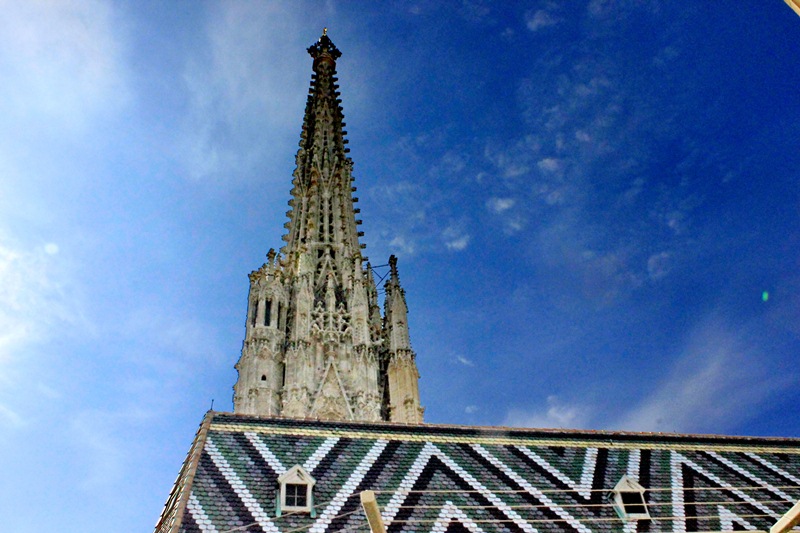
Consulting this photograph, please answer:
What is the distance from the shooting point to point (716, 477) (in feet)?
53.4

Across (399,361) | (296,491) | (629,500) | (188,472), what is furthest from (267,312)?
(629,500)

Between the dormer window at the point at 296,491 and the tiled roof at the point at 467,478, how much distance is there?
0.16m

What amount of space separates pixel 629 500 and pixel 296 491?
6411 millimetres

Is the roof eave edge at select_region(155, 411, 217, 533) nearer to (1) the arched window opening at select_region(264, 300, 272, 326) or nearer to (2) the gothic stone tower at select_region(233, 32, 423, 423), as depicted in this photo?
(2) the gothic stone tower at select_region(233, 32, 423, 423)

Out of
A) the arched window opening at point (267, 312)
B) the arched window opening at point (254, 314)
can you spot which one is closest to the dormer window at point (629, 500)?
the arched window opening at point (267, 312)

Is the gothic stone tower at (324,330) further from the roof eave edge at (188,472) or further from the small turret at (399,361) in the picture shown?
the roof eave edge at (188,472)

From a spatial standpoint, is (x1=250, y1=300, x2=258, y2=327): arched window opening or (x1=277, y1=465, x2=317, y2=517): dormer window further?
(x1=250, y1=300, x2=258, y2=327): arched window opening

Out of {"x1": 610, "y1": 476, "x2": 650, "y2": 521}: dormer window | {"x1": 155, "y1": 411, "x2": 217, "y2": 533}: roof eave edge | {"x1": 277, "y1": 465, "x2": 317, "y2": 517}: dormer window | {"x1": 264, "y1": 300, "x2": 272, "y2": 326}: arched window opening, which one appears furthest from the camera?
{"x1": 264, "y1": 300, "x2": 272, "y2": 326}: arched window opening

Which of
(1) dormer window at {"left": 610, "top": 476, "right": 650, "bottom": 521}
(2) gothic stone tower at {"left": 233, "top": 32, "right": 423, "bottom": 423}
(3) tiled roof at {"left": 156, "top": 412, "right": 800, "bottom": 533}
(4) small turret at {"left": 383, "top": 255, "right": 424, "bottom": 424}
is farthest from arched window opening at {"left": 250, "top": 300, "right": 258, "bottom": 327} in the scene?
(1) dormer window at {"left": 610, "top": 476, "right": 650, "bottom": 521}

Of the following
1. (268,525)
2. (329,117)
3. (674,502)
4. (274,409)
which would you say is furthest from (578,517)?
(329,117)

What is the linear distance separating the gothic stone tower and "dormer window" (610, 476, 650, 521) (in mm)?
15503

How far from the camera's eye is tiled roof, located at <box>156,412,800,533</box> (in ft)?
44.1

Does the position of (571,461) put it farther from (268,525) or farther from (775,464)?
(268,525)

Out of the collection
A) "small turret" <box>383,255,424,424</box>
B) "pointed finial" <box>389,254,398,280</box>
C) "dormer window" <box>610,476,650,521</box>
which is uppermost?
"pointed finial" <box>389,254,398,280</box>
